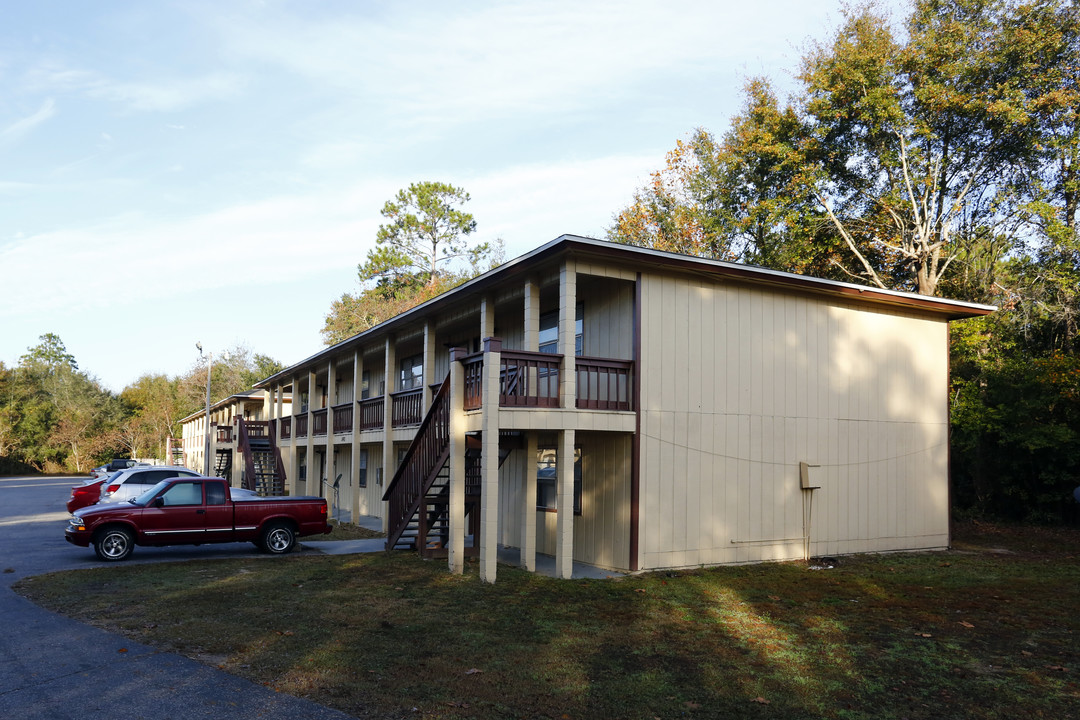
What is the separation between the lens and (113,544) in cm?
1514

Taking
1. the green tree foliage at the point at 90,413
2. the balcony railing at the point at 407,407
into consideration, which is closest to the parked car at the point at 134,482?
the balcony railing at the point at 407,407

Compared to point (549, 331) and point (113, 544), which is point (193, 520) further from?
point (549, 331)

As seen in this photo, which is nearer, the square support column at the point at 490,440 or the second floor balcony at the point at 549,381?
the square support column at the point at 490,440

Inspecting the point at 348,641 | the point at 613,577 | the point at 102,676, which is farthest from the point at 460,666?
the point at 613,577

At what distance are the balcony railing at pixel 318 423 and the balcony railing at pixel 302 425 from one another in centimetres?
97

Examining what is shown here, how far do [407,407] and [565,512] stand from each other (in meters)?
7.73

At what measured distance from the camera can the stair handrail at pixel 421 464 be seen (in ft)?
46.1

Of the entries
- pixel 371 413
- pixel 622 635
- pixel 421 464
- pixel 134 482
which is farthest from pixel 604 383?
pixel 134 482

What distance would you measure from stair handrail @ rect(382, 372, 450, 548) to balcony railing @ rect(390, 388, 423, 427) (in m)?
2.83

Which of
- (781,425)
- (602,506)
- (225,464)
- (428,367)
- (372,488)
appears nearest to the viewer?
(602,506)

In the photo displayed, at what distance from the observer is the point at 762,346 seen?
14945 millimetres

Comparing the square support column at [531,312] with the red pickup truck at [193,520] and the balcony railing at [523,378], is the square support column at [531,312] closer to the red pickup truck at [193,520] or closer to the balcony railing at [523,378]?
the balcony railing at [523,378]

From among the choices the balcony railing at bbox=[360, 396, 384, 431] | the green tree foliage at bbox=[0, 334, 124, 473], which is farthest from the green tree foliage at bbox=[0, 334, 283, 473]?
the balcony railing at bbox=[360, 396, 384, 431]

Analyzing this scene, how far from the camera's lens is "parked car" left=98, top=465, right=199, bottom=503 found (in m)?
21.2
